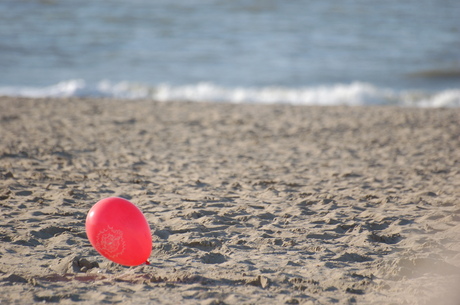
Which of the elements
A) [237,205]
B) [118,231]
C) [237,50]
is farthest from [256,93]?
[118,231]

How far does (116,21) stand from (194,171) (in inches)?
622

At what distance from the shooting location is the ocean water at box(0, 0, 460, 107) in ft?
45.4

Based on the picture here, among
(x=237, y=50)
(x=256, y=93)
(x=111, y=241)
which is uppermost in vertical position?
(x=237, y=50)

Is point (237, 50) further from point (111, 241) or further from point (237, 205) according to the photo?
point (111, 241)

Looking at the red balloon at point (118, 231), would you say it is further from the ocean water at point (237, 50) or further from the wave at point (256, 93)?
the ocean water at point (237, 50)

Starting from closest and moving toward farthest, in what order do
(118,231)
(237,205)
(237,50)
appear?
1. (118,231)
2. (237,205)
3. (237,50)

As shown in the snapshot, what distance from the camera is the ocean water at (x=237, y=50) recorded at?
1384cm

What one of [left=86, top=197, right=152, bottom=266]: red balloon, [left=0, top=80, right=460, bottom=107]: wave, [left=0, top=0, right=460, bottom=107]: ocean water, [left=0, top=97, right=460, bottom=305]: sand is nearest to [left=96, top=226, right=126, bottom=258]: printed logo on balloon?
[left=86, top=197, right=152, bottom=266]: red balloon

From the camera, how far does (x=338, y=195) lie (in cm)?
557

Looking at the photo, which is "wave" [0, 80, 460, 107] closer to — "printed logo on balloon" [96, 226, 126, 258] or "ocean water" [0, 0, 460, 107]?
"ocean water" [0, 0, 460, 107]

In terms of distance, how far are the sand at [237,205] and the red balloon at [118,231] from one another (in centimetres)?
22

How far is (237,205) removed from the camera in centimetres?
520

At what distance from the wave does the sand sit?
3.34 m

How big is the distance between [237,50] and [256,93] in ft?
15.9
